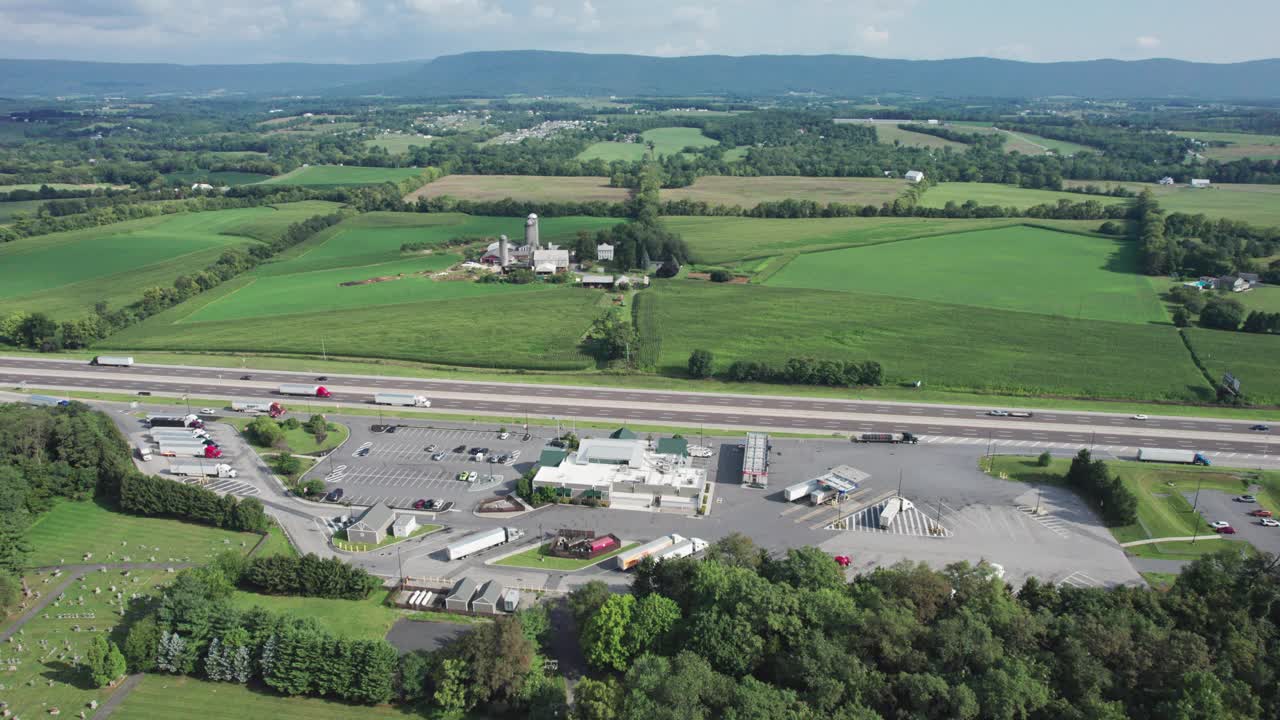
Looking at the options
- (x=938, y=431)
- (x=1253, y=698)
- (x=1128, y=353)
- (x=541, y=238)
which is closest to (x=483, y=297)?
(x=541, y=238)

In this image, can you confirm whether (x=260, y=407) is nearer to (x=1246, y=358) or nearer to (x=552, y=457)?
(x=552, y=457)

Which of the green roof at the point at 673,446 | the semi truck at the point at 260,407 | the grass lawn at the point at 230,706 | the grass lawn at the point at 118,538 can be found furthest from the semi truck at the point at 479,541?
the semi truck at the point at 260,407

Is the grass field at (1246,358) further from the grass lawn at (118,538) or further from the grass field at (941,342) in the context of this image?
the grass lawn at (118,538)

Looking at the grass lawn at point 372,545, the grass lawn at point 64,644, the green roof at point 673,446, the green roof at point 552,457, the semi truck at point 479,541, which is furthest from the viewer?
the green roof at point 673,446

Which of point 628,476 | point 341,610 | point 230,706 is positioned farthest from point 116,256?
point 230,706

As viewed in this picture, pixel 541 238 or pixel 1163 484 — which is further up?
pixel 541 238

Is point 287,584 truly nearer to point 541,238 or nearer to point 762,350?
point 762,350
